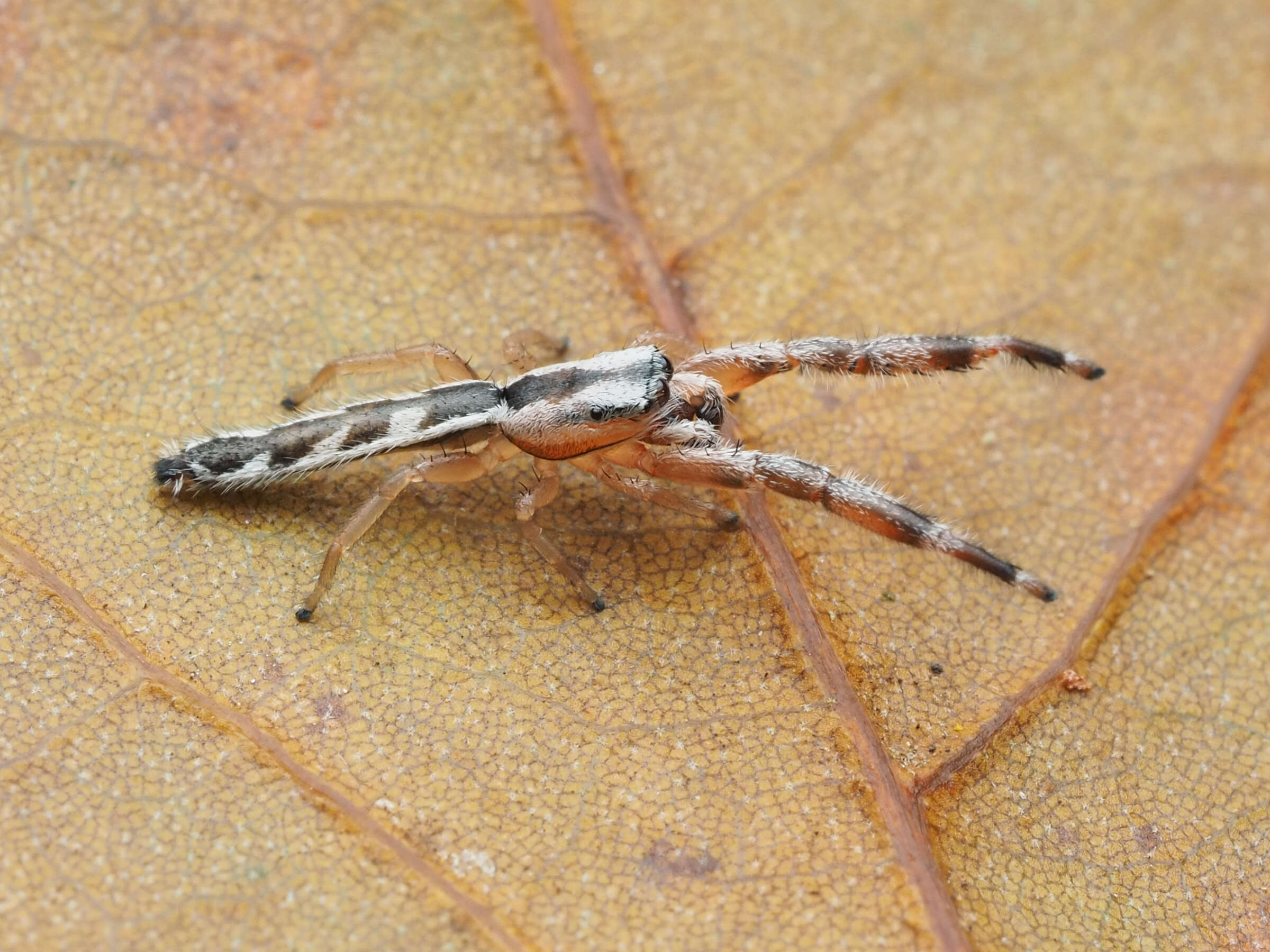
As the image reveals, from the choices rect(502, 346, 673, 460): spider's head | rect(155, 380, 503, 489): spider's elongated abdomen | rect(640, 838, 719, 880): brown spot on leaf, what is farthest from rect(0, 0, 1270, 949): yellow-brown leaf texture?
rect(502, 346, 673, 460): spider's head

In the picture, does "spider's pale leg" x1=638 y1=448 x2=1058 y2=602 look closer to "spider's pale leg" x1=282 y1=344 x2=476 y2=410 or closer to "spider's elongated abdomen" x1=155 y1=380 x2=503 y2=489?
"spider's elongated abdomen" x1=155 y1=380 x2=503 y2=489

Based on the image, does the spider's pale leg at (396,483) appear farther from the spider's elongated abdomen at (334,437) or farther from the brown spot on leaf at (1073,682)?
the brown spot on leaf at (1073,682)

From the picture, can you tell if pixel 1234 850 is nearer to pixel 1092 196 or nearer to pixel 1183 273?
pixel 1183 273

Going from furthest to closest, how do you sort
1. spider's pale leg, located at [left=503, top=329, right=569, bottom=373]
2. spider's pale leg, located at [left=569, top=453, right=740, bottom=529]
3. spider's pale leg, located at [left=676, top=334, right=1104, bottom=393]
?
spider's pale leg, located at [left=503, top=329, right=569, bottom=373], spider's pale leg, located at [left=676, top=334, right=1104, bottom=393], spider's pale leg, located at [left=569, top=453, right=740, bottom=529]

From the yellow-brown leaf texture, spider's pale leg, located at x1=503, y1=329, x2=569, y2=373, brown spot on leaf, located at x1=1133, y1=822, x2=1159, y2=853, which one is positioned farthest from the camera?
spider's pale leg, located at x1=503, y1=329, x2=569, y2=373

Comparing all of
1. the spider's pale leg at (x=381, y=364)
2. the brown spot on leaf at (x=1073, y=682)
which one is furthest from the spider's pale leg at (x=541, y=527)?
the brown spot on leaf at (x=1073, y=682)

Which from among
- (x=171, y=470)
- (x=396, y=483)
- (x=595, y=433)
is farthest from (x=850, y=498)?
(x=171, y=470)

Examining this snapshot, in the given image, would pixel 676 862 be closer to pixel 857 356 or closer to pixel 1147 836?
pixel 1147 836
